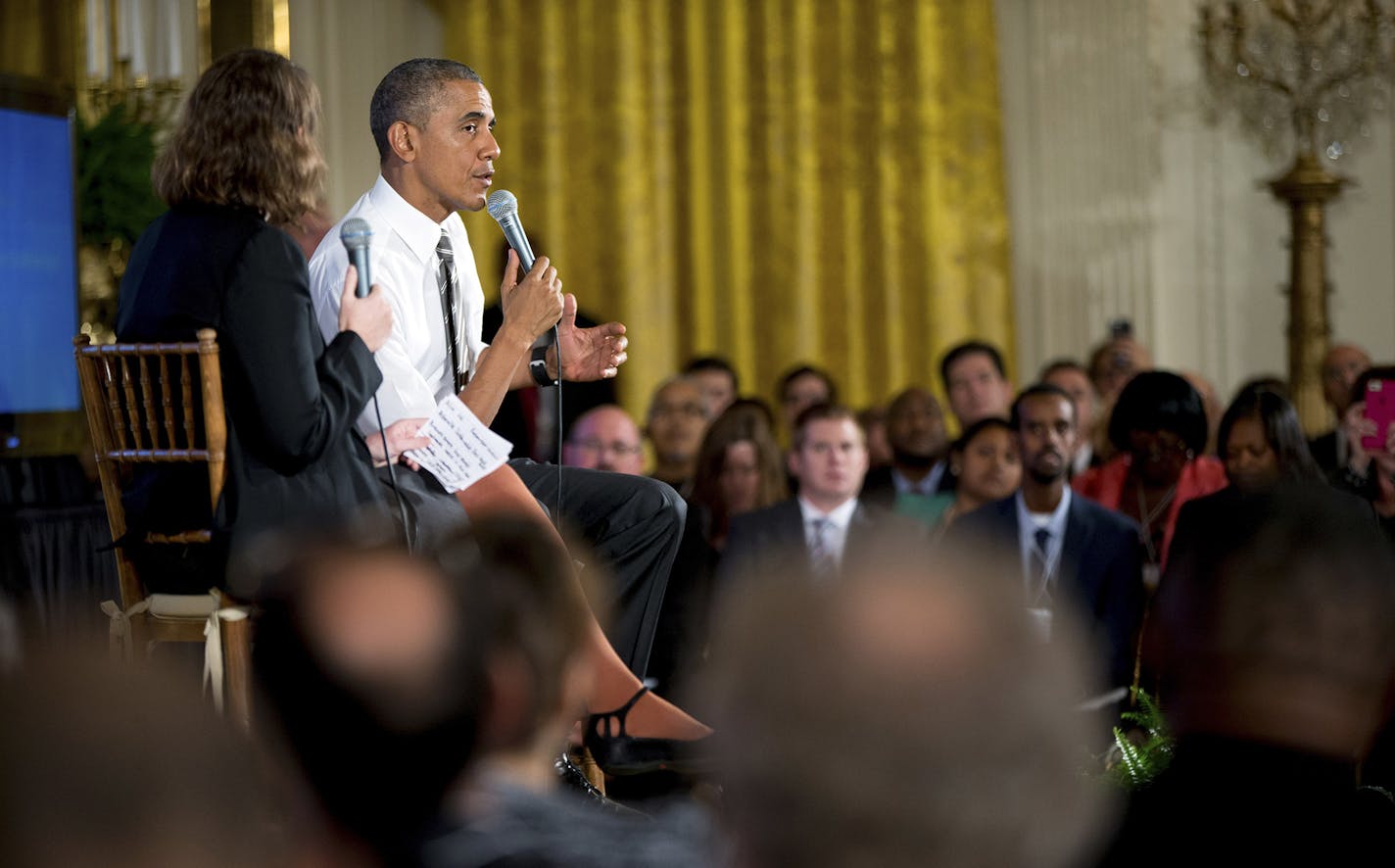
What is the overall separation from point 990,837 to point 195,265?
1965 mm

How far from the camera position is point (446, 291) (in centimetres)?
296

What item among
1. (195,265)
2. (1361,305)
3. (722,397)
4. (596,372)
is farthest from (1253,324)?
(195,265)

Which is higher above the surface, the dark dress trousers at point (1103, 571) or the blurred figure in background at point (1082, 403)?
the blurred figure in background at point (1082, 403)

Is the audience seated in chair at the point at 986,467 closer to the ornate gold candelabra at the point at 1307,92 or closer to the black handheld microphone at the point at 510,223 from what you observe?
the black handheld microphone at the point at 510,223

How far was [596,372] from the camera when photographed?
3.10m

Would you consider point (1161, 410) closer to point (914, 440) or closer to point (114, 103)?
point (914, 440)

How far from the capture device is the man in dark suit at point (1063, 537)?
434cm

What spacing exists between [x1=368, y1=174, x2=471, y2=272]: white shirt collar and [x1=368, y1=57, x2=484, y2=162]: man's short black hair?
0.20ft

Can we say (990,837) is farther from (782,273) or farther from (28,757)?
(782,273)

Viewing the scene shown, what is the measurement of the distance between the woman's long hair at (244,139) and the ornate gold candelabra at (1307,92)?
233 inches

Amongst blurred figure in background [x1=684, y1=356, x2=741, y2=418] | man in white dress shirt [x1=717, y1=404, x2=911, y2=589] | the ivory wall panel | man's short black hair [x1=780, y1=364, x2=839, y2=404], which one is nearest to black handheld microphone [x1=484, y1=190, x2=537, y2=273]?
man in white dress shirt [x1=717, y1=404, x2=911, y2=589]

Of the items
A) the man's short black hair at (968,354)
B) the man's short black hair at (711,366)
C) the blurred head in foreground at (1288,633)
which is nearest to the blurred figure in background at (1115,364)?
the man's short black hair at (968,354)

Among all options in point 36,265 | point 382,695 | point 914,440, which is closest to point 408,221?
point 382,695

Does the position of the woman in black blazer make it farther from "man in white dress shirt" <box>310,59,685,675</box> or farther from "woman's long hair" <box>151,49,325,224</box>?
"man in white dress shirt" <box>310,59,685,675</box>
